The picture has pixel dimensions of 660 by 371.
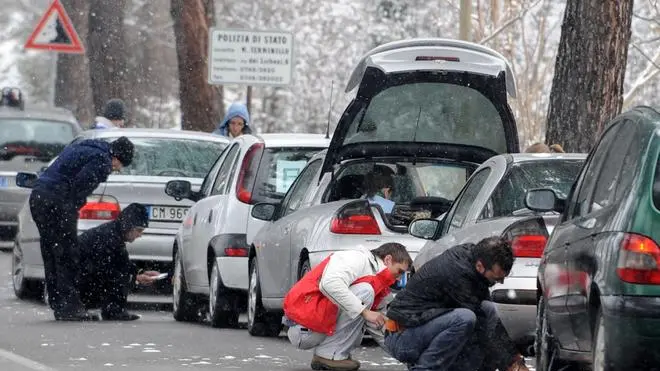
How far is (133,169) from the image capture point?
17.5m

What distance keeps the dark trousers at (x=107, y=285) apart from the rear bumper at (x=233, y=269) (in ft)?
3.18

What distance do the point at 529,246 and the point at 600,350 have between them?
2.57 m

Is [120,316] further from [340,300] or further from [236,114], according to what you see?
[236,114]

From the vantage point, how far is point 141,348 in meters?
12.9

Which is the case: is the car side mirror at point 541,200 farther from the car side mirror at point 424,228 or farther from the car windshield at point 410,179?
the car windshield at point 410,179

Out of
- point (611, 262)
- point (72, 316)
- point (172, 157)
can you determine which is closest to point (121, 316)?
point (72, 316)

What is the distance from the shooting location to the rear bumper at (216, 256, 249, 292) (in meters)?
14.9

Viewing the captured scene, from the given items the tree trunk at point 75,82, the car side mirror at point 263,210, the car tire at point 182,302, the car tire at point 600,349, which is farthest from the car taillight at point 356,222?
the tree trunk at point 75,82

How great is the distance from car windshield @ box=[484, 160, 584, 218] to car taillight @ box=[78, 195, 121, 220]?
5.95 m

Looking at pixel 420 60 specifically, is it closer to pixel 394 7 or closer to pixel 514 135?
pixel 514 135

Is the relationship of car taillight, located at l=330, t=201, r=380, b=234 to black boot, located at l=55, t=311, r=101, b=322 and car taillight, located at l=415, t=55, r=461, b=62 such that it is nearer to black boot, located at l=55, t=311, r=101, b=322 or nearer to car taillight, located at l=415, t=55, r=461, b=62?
car taillight, located at l=415, t=55, r=461, b=62

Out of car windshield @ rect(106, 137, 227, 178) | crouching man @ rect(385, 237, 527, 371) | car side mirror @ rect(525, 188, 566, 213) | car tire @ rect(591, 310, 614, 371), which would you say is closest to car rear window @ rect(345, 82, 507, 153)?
crouching man @ rect(385, 237, 527, 371)

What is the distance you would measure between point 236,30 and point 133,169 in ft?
25.7

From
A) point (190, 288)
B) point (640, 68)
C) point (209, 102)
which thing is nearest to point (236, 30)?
point (209, 102)
